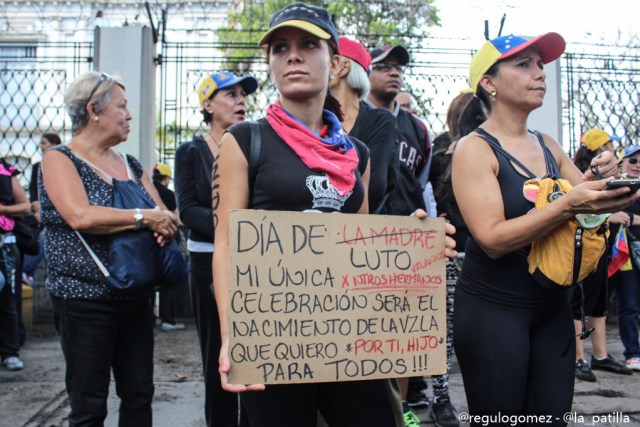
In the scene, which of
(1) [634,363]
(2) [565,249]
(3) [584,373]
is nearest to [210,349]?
(2) [565,249]

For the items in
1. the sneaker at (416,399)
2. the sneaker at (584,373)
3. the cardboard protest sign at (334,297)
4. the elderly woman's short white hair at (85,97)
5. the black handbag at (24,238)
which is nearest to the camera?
the cardboard protest sign at (334,297)

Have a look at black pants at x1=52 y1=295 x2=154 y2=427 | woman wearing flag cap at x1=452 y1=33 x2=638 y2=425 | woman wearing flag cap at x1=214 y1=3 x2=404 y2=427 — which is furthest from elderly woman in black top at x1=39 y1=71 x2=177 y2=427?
woman wearing flag cap at x1=452 y1=33 x2=638 y2=425

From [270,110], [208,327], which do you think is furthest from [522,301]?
[208,327]

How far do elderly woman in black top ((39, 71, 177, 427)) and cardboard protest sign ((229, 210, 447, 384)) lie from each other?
1311 mm

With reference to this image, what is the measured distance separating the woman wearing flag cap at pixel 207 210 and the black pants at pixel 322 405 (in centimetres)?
134

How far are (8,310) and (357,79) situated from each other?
418 cm

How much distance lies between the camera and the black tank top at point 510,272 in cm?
256

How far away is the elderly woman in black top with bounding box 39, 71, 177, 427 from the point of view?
2949mm

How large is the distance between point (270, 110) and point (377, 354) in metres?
0.93

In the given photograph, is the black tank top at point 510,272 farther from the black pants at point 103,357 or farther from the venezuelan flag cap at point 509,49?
the black pants at point 103,357

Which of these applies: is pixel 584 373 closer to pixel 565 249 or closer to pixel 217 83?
pixel 565 249

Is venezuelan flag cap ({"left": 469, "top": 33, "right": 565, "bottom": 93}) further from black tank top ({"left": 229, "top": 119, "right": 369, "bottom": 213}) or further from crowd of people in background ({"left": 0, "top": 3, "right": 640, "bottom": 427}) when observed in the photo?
black tank top ({"left": 229, "top": 119, "right": 369, "bottom": 213})

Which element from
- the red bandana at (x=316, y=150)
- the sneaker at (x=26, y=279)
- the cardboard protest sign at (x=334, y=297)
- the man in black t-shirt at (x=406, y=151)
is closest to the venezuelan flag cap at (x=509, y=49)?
the red bandana at (x=316, y=150)

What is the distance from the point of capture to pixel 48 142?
7.52 m
